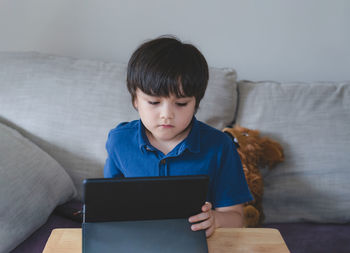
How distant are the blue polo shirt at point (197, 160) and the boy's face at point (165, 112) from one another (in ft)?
0.30

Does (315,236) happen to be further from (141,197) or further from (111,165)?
(141,197)

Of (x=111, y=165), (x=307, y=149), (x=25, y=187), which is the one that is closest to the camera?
(x=111, y=165)

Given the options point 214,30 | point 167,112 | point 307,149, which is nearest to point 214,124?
point 307,149

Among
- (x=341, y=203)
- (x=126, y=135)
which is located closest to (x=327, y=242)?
(x=341, y=203)

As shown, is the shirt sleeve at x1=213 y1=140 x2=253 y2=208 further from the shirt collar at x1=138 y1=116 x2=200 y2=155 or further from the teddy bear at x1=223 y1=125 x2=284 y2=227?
the teddy bear at x1=223 y1=125 x2=284 y2=227

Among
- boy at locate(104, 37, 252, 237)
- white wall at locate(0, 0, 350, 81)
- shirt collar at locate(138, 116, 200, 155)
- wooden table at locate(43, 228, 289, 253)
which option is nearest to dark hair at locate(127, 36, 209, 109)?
A: boy at locate(104, 37, 252, 237)

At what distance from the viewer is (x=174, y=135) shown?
99cm

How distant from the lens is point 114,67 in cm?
163

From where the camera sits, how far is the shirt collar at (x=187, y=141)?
101 centimetres

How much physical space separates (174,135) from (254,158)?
59 cm

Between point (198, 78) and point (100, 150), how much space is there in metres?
0.71

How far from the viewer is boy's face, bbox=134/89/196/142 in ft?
3.00

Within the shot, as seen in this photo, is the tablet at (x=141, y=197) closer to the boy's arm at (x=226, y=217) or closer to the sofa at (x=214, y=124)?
the boy's arm at (x=226, y=217)

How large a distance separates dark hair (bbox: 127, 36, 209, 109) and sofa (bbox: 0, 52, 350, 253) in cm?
59
